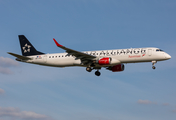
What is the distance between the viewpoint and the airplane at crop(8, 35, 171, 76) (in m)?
45.8

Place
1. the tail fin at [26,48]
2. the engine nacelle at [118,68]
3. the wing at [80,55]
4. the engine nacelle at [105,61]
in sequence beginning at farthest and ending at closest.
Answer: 1. the tail fin at [26,48]
2. the engine nacelle at [118,68]
3. the engine nacelle at [105,61]
4. the wing at [80,55]

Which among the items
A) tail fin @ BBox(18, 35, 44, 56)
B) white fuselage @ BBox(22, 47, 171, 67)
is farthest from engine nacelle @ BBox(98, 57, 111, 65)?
tail fin @ BBox(18, 35, 44, 56)

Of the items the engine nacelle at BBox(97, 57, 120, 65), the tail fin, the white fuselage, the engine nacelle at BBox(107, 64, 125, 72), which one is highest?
the tail fin

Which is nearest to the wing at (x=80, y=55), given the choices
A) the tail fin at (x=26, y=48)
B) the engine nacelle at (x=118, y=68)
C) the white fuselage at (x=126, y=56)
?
the white fuselage at (x=126, y=56)

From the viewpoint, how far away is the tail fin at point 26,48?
176ft

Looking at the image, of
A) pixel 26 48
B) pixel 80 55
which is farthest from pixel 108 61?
Answer: pixel 26 48

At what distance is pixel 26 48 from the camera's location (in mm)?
54531

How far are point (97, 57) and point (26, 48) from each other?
15421 mm

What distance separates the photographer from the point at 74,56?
49062mm

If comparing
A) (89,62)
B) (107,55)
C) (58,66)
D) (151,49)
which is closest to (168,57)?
(151,49)

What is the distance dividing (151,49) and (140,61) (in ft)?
8.88

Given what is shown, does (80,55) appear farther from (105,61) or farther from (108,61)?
(108,61)

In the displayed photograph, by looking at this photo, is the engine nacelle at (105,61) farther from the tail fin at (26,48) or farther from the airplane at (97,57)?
the tail fin at (26,48)

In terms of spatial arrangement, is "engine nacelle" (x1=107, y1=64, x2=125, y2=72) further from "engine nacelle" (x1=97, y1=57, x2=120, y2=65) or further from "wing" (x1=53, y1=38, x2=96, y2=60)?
"wing" (x1=53, y1=38, x2=96, y2=60)
